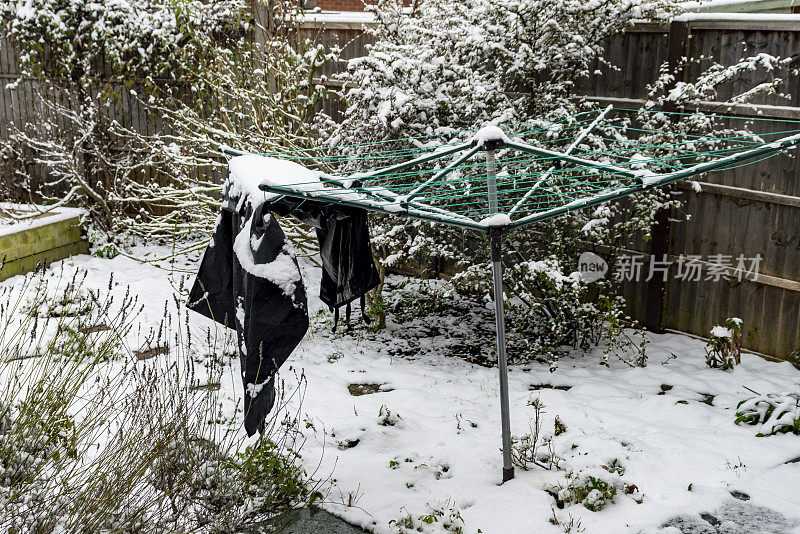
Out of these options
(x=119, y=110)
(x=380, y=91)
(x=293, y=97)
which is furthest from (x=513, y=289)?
(x=119, y=110)

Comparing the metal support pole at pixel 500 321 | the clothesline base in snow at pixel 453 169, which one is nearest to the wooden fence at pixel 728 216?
the clothesline base in snow at pixel 453 169

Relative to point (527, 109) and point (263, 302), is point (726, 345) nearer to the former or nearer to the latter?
point (527, 109)

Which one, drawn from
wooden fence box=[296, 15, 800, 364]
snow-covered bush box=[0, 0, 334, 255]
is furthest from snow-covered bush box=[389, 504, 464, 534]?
snow-covered bush box=[0, 0, 334, 255]

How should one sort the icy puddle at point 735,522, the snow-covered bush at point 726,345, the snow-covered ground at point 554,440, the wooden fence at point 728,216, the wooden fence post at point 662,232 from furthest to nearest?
the wooden fence post at point 662,232 < the snow-covered bush at point 726,345 < the wooden fence at point 728,216 < the snow-covered ground at point 554,440 < the icy puddle at point 735,522

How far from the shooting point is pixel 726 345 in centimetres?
582

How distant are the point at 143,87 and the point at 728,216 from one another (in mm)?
6492

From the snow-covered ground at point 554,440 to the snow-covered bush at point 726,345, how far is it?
11cm

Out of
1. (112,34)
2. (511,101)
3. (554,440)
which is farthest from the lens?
(112,34)

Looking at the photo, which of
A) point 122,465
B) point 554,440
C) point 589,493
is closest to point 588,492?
point 589,493

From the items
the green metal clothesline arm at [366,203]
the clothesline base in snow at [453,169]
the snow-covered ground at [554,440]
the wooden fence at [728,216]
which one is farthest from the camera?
the wooden fence at [728,216]

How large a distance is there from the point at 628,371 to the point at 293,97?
407 cm

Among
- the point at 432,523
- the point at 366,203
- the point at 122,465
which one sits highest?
the point at 366,203

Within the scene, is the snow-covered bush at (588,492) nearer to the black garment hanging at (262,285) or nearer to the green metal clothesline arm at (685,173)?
the green metal clothesline arm at (685,173)

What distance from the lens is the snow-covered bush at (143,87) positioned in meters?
7.80
